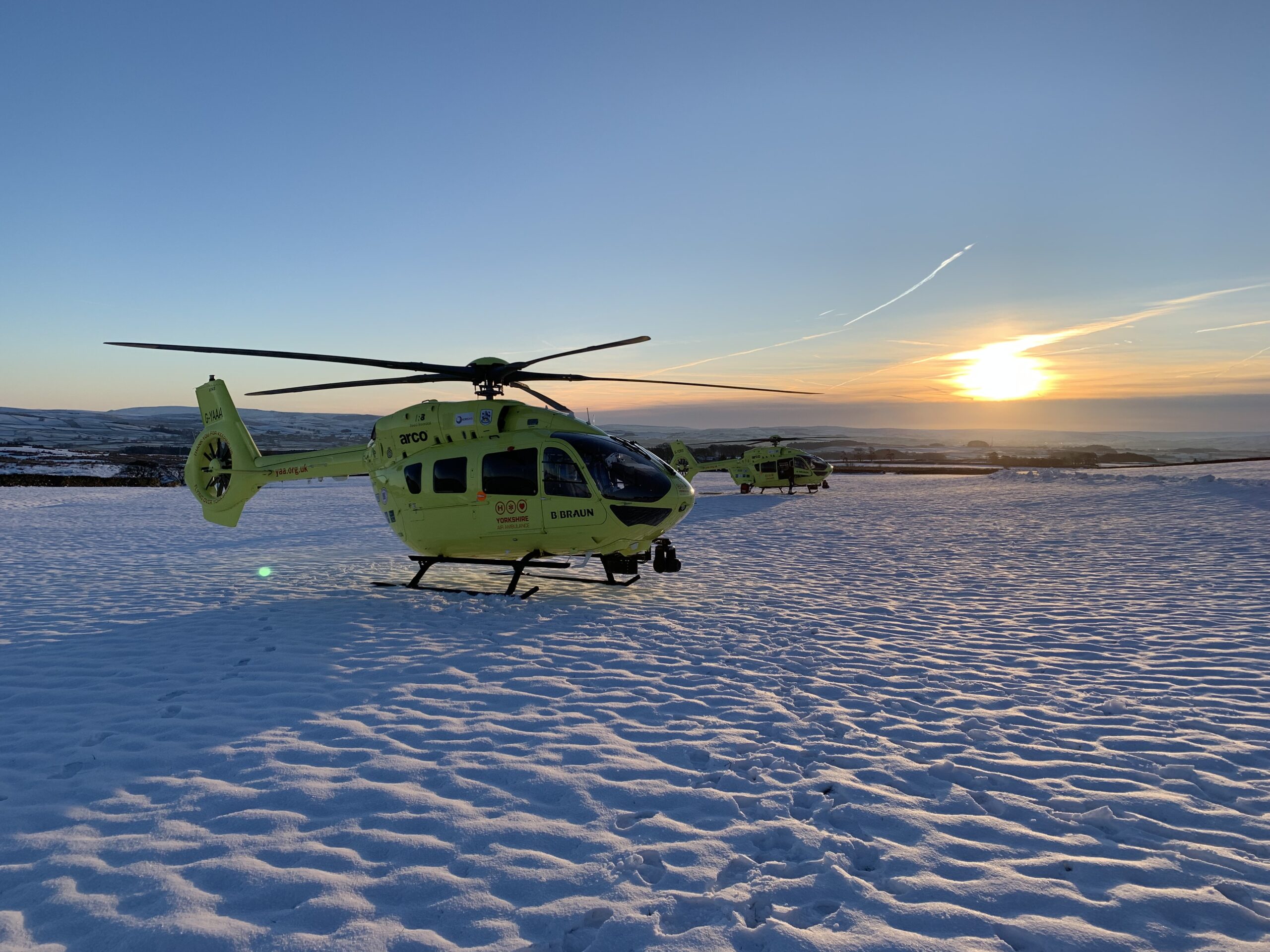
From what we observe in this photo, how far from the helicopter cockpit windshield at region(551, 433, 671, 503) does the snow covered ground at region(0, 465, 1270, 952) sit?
183 cm

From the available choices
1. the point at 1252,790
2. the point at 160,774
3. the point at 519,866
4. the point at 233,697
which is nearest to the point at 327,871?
the point at 519,866

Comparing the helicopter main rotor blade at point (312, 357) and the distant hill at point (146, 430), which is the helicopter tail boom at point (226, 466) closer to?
the helicopter main rotor blade at point (312, 357)

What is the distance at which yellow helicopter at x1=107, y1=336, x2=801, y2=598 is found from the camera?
10.2 m

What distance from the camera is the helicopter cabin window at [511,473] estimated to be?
1028cm

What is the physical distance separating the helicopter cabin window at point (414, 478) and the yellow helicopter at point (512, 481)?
0.06 feet

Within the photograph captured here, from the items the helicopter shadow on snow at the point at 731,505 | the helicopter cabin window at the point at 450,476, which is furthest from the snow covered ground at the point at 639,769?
the helicopter shadow on snow at the point at 731,505

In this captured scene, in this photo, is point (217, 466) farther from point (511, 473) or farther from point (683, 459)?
point (683, 459)

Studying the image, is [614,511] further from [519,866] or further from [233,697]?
[519,866]

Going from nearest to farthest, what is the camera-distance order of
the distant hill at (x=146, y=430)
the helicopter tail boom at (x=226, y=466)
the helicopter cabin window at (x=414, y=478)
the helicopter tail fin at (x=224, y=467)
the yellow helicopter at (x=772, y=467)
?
the helicopter cabin window at (x=414, y=478) → the helicopter tail boom at (x=226, y=466) → the helicopter tail fin at (x=224, y=467) → the yellow helicopter at (x=772, y=467) → the distant hill at (x=146, y=430)

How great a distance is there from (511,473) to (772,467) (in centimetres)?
2439

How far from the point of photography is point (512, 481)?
1035 centimetres

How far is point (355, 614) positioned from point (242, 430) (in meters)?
6.52

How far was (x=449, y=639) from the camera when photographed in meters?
8.38

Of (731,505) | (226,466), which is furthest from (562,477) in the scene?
(731,505)
